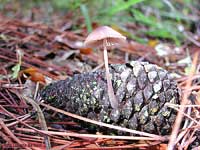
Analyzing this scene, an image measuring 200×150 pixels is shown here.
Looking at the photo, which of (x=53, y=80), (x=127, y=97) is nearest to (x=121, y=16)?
(x=53, y=80)

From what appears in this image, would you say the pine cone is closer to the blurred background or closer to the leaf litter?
the leaf litter

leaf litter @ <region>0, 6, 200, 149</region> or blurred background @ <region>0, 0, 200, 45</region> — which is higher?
blurred background @ <region>0, 0, 200, 45</region>

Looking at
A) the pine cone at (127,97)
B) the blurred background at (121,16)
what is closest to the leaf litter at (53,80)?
the pine cone at (127,97)

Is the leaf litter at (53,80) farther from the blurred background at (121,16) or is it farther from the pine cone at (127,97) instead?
the blurred background at (121,16)

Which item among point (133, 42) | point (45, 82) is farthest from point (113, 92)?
point (133, 42)

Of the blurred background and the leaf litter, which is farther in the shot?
the blurred background

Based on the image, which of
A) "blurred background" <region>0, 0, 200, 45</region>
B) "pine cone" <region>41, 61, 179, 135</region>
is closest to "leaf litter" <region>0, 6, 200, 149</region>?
"pine cone" <region>41, 61, 179, 135</region>

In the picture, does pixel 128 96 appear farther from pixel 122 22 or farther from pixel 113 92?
pixel 122 22

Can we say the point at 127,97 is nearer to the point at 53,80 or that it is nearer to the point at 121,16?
the point at 53,80

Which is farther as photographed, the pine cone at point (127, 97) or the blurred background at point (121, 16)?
the blurred background at point (121, 16)
